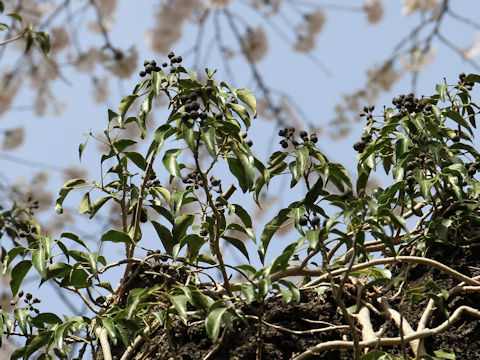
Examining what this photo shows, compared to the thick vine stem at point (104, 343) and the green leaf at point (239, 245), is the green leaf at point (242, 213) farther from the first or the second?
the thick vine stem at point (104, 343)

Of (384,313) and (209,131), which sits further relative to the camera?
(384,313)

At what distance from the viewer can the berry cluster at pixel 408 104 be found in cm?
180

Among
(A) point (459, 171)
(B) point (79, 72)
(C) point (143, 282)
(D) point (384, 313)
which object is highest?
(B) point (79, 72)

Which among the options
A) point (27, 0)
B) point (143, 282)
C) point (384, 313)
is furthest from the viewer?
point (27, 0)

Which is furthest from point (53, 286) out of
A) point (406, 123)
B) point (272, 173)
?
point (406, 123)

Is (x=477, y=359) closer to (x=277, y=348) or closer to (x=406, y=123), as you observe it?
(x=277, y=348)

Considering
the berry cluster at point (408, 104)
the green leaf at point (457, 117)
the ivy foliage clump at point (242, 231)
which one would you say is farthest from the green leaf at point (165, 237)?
the green leaf at point (457, 117)

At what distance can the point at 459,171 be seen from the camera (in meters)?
1.64

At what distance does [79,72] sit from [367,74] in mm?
1686

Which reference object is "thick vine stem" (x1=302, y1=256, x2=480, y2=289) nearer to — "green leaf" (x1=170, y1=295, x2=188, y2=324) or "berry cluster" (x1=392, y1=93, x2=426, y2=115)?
"green leaf" (x1=170, y1=295, x2=188, y2=324)

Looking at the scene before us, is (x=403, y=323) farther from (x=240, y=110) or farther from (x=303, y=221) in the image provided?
(x=240, y=110)

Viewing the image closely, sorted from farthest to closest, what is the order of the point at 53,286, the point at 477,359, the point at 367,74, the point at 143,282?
the point at 367,74, the point at 53,286, the point at 143,282, the point at 477,359

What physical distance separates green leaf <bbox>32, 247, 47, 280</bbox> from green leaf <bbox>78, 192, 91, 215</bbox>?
8.5 inches

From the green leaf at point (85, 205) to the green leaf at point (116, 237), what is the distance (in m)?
0.20
